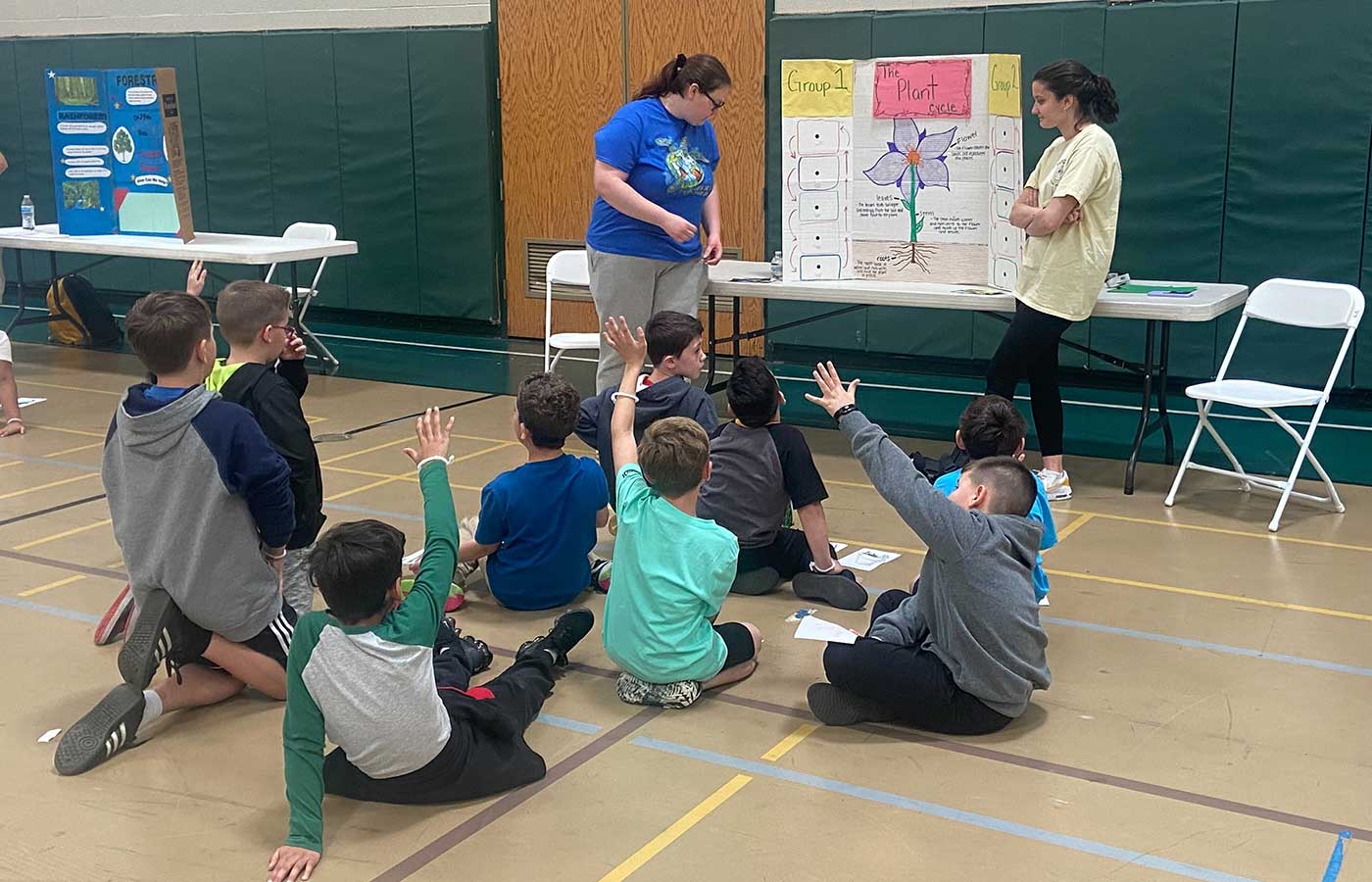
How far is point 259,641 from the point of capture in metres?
3.89

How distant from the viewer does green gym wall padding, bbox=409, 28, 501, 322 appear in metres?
10.5

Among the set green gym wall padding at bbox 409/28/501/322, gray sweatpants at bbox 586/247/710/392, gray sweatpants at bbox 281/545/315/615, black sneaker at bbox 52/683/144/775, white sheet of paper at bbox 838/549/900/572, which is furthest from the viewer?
green gym wall padding at bbox 409/28/501/322

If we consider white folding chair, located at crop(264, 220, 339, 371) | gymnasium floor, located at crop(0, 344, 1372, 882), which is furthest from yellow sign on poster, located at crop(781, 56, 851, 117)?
white folding chair, located at crop(264, 220, 339, 371)

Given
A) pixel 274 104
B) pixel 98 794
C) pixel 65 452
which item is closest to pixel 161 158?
pixel 274 104

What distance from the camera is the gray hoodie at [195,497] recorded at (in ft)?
11.9

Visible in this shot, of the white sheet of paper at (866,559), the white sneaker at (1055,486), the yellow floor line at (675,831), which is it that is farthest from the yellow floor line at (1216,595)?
the yellow floor line at (675,831)

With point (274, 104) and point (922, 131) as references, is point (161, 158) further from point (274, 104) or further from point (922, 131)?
point (922, 131)

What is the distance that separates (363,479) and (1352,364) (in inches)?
216

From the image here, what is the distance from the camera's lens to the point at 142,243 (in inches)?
364

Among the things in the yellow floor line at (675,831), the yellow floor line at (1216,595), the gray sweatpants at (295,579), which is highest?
the gray sweatpants at (295,579)

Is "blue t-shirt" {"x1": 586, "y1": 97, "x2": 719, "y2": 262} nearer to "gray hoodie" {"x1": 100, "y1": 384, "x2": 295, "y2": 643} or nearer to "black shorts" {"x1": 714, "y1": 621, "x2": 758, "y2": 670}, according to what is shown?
"black shorts" {"x1": 714, "y1": 621, "x2": 758, "y2": 670}

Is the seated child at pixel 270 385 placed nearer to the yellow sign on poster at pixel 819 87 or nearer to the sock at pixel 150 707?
the sock at pixel 150 707

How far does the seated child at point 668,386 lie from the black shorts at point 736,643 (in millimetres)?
951

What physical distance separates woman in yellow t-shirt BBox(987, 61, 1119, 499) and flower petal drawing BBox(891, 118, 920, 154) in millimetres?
716
